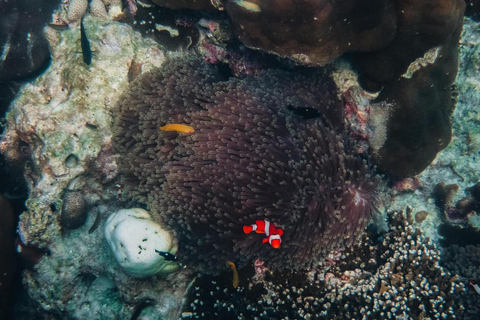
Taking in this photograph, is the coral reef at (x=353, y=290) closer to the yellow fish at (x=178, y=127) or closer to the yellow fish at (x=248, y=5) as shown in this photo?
the yellow fish at (x=178, y=127)

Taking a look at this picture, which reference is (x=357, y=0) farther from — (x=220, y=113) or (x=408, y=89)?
(x=220, y=113)

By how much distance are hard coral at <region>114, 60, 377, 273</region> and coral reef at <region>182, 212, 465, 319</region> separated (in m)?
0.47

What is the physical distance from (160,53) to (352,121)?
3.23 meters

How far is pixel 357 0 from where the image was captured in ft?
11.4

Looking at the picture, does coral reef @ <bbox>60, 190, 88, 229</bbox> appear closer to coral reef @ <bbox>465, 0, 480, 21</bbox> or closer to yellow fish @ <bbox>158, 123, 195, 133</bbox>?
yellow fish @ <bbox>158, 123, 195, 133</bbox>

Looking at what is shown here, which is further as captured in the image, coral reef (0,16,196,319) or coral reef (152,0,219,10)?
coral reef (0,16,196,319)

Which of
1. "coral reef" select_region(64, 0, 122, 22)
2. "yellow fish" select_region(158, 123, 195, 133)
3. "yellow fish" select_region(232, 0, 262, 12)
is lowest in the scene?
"yellow fish" select_region(158, 123, 195, 133)

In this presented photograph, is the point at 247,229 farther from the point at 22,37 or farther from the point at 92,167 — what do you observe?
the point at 22,37

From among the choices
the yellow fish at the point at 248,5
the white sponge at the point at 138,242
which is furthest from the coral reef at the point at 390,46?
the white sponge at the point at 138,242

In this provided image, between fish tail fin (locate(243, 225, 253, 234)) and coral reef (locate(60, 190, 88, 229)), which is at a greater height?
fish tail fin (locate(243, 225, 253, 234))

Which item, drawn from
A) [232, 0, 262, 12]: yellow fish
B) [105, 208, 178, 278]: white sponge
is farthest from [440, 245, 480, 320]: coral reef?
[232, 0, 262, 12]: yellow fish

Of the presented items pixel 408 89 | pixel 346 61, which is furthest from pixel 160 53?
pixel 408 89

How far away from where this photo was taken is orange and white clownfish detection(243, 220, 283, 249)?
3.34 m

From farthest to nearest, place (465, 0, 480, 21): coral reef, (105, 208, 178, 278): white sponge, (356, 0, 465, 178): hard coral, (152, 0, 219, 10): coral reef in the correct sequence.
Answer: (465, 0, 480, 21): coral reef
(152, 0, 219, 10): coral reef
(105, 208, 178, 278): white sponge
(356, 0, 465, 178): hard coral
